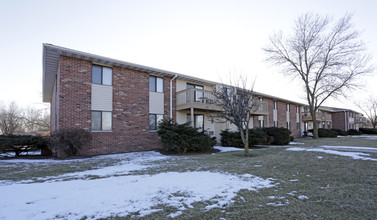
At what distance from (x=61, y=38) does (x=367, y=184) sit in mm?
15846

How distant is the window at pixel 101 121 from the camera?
11117 mm

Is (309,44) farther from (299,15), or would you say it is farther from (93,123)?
(93,123)

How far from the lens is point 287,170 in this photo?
19.1 ft

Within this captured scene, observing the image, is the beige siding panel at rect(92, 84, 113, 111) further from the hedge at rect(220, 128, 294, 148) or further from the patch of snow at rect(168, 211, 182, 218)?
the patch of snow at rect(168, 211, 182, 218)

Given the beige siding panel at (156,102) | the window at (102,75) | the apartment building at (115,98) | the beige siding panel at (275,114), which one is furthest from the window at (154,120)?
the beige siding panel at (275,114)

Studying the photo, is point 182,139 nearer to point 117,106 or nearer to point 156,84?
point 117,106

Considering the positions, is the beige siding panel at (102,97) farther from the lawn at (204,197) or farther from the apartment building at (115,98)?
the lawn at (204,197)

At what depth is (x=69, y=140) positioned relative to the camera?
9367 mm

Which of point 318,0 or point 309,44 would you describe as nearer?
point 318,0

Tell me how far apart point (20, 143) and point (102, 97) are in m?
4.27

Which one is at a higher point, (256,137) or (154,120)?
(154,120)

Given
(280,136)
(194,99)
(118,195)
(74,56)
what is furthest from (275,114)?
(118,195)

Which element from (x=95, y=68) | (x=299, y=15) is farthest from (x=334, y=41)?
(x=95, y=68)

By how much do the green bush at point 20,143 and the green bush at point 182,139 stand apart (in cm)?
612
